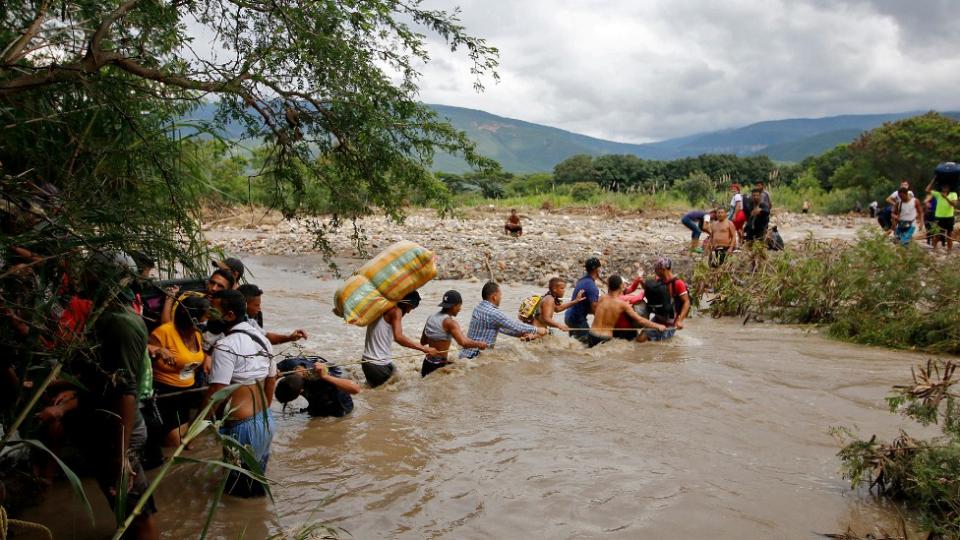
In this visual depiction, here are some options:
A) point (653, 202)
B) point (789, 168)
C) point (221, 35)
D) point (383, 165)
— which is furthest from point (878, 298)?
point (789, 168)

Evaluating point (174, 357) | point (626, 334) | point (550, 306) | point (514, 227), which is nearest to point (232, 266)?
point (174, 357)

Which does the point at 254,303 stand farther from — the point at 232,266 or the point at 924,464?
the point at 924,464

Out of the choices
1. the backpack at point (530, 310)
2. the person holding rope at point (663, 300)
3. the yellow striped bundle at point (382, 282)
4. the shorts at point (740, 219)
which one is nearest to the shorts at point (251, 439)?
the yellow striped bundle at point (382, 282)

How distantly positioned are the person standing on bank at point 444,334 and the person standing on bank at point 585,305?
196cm

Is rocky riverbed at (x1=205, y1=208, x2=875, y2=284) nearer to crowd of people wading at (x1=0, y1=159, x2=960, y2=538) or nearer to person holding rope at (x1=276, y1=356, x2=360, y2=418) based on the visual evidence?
crowd of people wading at (x1=0, y1=159, x2=960, y2=538)

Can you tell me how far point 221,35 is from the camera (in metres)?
5.97

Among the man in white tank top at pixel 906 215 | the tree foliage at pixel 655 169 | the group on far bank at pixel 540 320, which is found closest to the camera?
the group on far bank at pixel 540 320

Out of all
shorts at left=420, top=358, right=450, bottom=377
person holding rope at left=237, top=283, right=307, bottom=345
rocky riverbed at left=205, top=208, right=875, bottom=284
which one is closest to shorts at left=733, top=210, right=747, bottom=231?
rocky riverbed at left=205, top=208, right=875, bottom=284

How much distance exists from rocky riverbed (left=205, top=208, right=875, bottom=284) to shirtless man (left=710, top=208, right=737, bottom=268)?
2.48 metres

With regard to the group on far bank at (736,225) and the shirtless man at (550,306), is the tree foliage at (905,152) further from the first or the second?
the shirtless man at (550,306)

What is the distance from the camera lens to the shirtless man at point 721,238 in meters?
13.4

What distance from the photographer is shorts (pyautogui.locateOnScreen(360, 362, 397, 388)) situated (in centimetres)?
761

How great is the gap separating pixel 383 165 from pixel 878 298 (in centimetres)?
784

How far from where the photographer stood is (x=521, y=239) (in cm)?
2050
